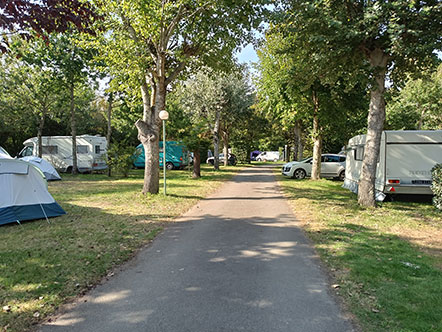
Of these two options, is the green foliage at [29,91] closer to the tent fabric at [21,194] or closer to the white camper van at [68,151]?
the white camper van at [68,151]

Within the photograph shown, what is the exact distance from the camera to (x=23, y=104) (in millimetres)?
20703

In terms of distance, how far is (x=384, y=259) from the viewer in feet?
15.9

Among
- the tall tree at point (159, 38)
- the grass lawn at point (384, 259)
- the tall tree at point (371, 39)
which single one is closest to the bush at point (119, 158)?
the tall tree at point (159, 38)

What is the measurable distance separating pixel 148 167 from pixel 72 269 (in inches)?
267

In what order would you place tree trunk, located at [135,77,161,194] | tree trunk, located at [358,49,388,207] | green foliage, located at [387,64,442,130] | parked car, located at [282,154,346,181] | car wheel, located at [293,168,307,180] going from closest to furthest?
tree trunk, located at [358,49,388,207], tree trunk, located at [135,77,161,194], parked car, located at [282,154,346,181], car wheel, located at [293,168,307,180], green foliage, located at [387,64,442,130]

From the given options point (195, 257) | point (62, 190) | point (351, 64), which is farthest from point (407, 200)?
point (62, 190)

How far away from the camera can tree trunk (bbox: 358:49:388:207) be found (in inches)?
352

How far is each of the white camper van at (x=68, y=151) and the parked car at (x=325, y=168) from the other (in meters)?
12.7

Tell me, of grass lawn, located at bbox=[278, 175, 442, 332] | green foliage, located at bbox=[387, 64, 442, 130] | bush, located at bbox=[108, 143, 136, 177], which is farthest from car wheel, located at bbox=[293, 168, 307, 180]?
green foliage, located at bbox=[387, 64, 442, 130]

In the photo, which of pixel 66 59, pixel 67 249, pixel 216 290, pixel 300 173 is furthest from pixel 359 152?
pixel 66 59

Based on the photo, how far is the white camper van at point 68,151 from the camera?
20688 mm

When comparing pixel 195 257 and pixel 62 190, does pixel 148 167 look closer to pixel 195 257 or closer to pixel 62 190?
pixel 62 190

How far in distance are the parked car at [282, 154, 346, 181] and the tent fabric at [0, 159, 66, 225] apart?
1437 cm

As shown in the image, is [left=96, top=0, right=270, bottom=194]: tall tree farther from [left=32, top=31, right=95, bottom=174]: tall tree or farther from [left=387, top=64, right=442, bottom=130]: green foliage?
[left=387, top=64, right=442, bottom=130]: green foliage
